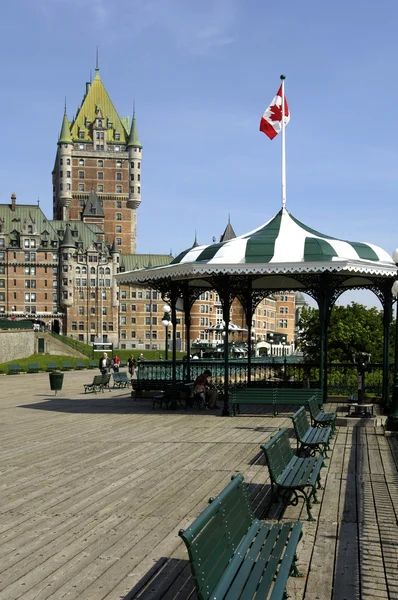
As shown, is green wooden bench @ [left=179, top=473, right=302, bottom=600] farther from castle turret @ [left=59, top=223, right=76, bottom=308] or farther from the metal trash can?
castle turret @ [left=59, top=223, right=76, bottom=308]

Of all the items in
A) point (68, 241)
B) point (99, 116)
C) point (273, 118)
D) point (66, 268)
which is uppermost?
point (99, 116)

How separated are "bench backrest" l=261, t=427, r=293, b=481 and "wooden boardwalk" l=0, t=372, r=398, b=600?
1.81 ft

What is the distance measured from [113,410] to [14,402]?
20.0 ft

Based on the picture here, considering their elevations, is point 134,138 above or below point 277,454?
above

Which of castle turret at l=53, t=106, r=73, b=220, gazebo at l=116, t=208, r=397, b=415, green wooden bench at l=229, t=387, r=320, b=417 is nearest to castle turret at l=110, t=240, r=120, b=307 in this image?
castle turret at l=53, t=106, r=73, b=220

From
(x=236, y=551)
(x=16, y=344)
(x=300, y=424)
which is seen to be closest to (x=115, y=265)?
(x=16, y=344)

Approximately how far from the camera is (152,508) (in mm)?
9320

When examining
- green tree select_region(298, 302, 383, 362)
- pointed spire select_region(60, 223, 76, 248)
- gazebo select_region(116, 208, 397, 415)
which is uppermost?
pointed spire select_region(60, 223, 76, 248)

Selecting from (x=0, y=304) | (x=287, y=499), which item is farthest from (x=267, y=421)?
(x=0, y=304)

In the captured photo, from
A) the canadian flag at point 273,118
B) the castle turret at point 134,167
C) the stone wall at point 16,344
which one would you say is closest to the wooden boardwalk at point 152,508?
the canadian flag at point 273,118

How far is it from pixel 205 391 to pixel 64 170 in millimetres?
134732

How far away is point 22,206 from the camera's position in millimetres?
137625

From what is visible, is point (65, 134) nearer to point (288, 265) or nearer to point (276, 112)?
point (276, 112)

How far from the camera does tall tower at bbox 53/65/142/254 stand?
150m
